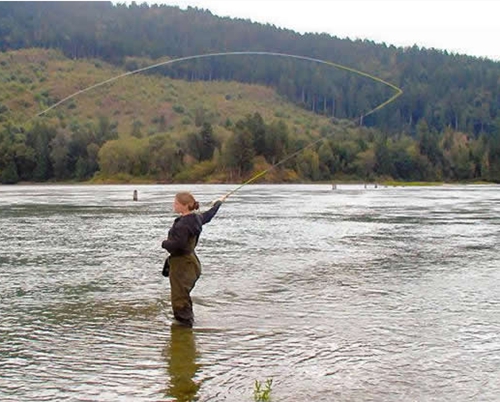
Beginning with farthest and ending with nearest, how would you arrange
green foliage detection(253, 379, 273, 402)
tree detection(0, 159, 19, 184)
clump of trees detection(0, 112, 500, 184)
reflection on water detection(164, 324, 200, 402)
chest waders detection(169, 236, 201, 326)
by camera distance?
clump of trees detection(0, 112, 500, 184) → tree detection(0, 159, 19, 184) → chest waders detection(169, 236, 201, 326) → reflection on water detection(164, 324, 200, 402) → green foliage detection(253, 379, 273, 402)

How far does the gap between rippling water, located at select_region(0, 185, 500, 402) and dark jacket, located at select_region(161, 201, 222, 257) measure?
1.01 metres

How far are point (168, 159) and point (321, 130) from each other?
5448 cm

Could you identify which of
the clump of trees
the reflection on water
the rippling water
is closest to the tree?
the clump of trees

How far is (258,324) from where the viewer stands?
9469mm

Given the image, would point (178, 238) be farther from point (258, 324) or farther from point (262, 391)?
point (262, 391)

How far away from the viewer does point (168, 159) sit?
12988 centimetres

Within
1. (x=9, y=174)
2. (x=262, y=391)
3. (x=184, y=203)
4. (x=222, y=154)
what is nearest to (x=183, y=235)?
(x=184, y=203)

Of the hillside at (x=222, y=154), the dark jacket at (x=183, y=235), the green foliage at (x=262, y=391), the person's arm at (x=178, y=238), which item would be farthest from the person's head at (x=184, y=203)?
the hillside at (x=222, y=154)

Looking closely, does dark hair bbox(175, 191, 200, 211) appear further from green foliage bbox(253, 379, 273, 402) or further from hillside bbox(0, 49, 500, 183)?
hillside bbox(0, 49, 500, 183)

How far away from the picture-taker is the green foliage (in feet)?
20.7

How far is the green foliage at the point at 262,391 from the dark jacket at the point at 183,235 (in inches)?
111

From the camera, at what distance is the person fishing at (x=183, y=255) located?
9.14 meters

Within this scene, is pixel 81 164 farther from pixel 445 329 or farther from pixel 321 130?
pixel 445 329

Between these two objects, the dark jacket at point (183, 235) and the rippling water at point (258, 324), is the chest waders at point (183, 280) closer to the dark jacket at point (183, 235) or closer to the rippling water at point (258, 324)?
the dark jacket at point (183, 235)
